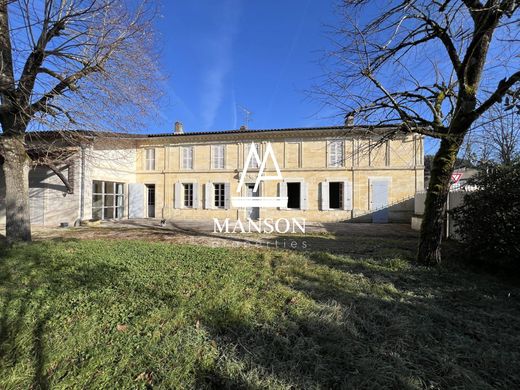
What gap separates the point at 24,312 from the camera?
2.73m

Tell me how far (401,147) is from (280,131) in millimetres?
6186

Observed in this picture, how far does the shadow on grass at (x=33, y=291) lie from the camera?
2.14 metres

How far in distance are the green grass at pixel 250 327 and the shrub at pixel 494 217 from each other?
0.69 m

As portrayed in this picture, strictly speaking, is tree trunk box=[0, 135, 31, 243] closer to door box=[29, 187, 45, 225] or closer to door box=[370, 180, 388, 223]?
door box=[29, 187, 45, 225]

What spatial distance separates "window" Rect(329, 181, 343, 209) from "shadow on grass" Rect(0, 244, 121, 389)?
1186 centimetres

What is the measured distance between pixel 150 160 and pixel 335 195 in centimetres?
1121

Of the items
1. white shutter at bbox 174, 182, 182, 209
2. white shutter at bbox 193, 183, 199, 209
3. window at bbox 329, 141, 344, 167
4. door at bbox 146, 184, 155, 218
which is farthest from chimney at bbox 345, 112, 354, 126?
door at bbox 146, 184, 155, 218

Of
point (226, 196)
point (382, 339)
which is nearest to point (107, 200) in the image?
point (226, 196)

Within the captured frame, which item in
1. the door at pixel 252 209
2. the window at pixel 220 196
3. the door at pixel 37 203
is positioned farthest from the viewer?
the window at pixel 220 196

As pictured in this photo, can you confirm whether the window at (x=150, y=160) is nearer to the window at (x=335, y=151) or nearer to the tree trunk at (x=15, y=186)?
the tree trunk at (x=15, y=186)

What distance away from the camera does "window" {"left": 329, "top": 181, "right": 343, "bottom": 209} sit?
45.7ft

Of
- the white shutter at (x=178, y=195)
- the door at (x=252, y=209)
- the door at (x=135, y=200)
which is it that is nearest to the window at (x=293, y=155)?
the door at (x=252, y=209)

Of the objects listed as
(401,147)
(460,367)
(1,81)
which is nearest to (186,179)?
(1,81)

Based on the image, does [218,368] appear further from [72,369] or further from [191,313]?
[72,369]
